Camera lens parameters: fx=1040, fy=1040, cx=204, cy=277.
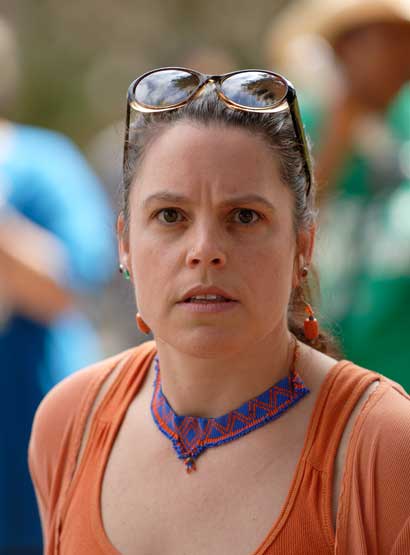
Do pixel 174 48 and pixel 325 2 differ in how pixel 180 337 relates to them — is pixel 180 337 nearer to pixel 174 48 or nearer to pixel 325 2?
pixel 325 2

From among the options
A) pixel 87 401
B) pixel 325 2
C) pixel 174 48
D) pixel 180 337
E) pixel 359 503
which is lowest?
pixel 359 503

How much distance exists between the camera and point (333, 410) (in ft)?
7.10

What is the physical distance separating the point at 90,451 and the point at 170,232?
577mm

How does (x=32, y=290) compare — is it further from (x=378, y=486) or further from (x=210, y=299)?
(x=378, y=486)

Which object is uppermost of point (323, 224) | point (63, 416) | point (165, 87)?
point (165, 87)

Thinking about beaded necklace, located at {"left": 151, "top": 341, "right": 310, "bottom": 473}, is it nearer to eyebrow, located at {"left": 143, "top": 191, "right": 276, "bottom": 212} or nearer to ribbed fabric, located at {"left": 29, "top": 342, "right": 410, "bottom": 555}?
ribbed fabric, located at {"left": 29, "top": 342, "right": 410, "bottom": 555}

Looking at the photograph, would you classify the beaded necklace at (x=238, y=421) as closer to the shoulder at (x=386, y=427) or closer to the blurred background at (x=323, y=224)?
the shoulder at (x=386, y=427)

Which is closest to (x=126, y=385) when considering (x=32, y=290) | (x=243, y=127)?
(x=243, y=127)

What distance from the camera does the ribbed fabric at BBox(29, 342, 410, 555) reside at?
199cm

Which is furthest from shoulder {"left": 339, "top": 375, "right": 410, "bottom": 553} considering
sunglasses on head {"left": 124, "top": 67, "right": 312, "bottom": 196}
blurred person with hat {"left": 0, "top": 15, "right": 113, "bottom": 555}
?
blurred person with hat {"left": 0, "top": 15, "right": 113, "bottom": 555}

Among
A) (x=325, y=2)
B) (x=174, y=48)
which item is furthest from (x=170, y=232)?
(x=174, y=48)

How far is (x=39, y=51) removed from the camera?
10.2m

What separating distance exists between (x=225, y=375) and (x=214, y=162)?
1.55 feet

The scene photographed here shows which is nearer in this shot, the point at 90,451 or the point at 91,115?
the point at 90,451
